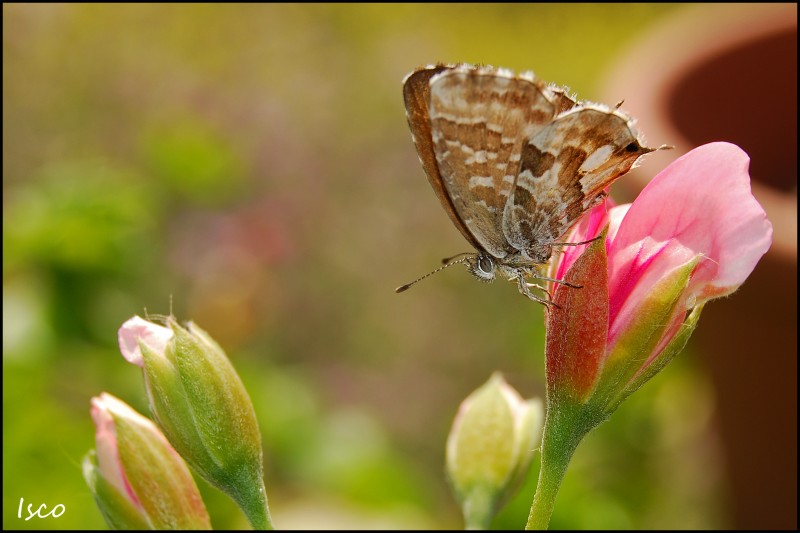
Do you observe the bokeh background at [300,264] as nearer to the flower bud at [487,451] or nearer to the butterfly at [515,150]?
the flower bud at [487,451]

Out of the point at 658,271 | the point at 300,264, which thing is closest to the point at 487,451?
the point at 658,271

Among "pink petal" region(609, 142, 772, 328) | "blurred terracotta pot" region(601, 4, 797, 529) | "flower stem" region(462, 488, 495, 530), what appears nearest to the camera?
"pink petal" region(609, 142, 772, 328)

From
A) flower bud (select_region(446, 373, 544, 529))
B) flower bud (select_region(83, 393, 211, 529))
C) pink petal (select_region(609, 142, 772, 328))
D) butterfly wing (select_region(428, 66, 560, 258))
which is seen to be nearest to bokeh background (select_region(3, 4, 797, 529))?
flower bud (select_region(83, 393, 211, 529))

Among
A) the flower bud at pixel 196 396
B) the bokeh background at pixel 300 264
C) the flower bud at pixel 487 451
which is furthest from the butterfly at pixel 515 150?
the bokeh background at pixel 300 264

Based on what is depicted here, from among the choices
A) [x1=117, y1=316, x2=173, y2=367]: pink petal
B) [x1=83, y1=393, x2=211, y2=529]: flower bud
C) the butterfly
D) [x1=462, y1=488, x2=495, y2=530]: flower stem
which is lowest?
[x1=462, y1=488, x2=495, y2=530]: flower stem

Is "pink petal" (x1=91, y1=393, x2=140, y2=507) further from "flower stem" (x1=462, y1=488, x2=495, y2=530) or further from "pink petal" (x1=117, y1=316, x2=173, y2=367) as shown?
"flower stem" (x1=462, y1=488, x2=495, y2=530)

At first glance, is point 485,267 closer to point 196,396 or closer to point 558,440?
point 558,440
